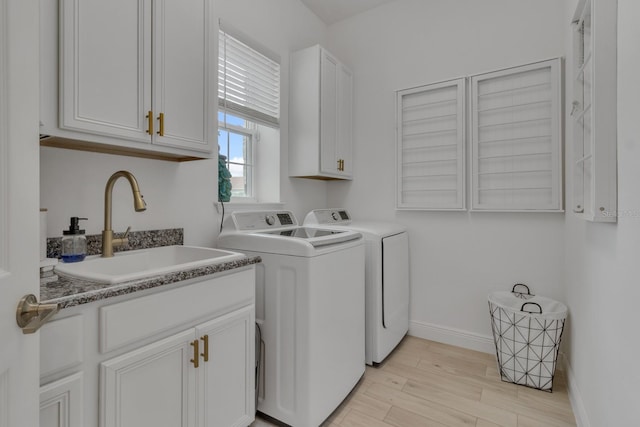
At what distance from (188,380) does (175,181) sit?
1045 millimetres

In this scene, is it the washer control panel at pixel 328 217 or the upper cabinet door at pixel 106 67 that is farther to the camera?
the washer control panel at pixel 328 217

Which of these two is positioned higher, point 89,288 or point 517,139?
point 517,139

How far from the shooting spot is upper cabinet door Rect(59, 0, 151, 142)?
110cm

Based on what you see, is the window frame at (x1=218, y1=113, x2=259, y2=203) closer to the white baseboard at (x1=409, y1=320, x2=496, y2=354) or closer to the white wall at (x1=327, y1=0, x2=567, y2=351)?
the white wall at (x1=327, y1=0, x2=567, y2=351)

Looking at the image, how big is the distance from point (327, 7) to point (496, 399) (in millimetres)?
3293

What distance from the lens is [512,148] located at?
92.5 inches

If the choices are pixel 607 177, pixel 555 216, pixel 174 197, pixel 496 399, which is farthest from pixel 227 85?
pixel 496 399

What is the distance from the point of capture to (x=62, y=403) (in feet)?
2.91

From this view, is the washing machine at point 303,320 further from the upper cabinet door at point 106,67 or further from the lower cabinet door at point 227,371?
the upper cabinet door at point 106,67

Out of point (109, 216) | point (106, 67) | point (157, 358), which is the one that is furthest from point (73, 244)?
point (106, 67)

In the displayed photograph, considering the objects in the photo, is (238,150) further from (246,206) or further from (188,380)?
(188,380)

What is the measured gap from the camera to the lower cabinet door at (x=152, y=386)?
99 cm

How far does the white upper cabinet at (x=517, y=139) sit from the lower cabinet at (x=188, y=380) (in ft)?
6.49

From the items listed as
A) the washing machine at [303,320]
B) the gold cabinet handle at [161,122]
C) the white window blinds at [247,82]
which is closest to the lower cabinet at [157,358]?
the washing machine at [303,320]
